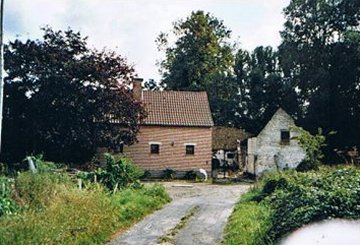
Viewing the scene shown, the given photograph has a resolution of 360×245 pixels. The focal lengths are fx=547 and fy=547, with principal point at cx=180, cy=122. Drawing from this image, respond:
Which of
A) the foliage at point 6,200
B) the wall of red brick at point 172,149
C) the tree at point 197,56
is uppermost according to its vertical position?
the tree at point 197,56

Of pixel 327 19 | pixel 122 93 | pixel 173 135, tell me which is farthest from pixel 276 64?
pixel 122 93

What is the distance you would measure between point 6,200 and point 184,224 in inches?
199

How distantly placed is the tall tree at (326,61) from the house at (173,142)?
27.2 feet

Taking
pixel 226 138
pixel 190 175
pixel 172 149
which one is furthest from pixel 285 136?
pixel 226 138

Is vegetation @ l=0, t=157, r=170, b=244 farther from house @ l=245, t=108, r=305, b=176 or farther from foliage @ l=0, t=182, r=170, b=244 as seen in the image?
house @ l=245, t=108, r=305, b=176

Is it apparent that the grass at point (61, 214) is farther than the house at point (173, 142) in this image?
No

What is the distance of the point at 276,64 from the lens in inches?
2019

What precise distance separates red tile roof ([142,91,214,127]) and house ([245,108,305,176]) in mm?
4351

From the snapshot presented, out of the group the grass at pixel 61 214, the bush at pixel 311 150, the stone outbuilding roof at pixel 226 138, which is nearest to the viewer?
the grass at pixel 61 214

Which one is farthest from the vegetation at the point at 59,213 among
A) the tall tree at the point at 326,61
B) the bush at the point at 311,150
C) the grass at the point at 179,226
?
the tall tree at the point at 326,61

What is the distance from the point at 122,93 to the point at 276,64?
72.9 ft

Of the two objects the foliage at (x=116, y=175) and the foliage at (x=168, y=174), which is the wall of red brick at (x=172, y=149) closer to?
the foliage at (x=168, y=174)

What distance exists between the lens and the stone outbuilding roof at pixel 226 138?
48.8 metres

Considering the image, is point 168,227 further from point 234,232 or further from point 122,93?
point 122,93
